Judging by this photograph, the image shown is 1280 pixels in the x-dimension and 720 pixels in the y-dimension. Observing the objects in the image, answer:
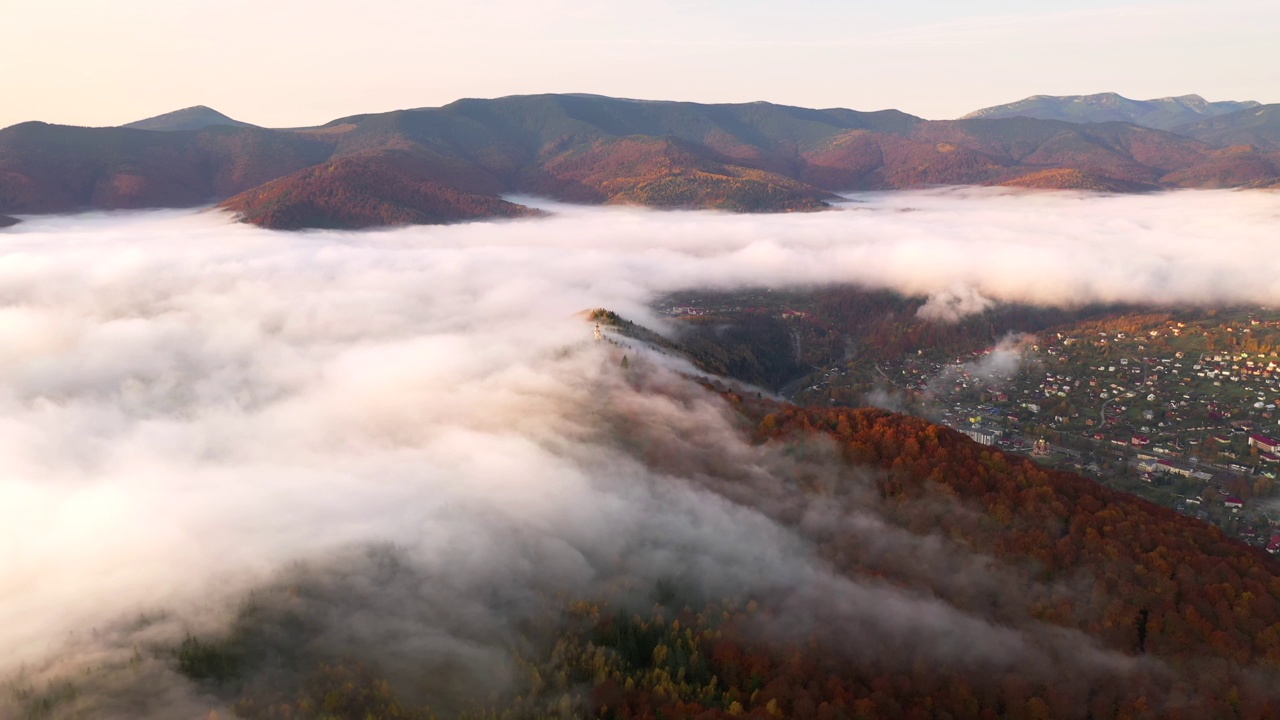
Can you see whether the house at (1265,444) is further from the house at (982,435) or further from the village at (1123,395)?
the house at (982,435)

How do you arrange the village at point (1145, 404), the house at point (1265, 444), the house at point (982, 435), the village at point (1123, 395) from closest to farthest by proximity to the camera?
1. the village at point (1145, 404)
2. the village at point (1123, 395)
3. the house at point (1265, 444)
4. the house at point (982, 435)

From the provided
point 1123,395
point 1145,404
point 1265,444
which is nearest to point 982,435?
point 1145,404

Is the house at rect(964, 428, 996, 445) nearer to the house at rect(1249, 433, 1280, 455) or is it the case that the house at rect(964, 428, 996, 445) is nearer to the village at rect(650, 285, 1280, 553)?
the village at rect(650, 285, 1280, 553)

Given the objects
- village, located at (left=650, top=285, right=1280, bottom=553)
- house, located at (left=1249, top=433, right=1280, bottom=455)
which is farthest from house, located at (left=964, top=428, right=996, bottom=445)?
house, located at (left=1249, top=433, right=1280, bottom=455)

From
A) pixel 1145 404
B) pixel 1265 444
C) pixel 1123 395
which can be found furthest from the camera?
pixel 1123 395

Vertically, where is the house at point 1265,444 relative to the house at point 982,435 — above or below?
above

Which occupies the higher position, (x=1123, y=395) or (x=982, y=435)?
(x=1123, y=395)

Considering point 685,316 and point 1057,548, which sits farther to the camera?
point 685,316

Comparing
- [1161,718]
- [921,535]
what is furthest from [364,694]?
[1161,718]

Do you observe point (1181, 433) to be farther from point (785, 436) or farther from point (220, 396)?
point (220, 396)

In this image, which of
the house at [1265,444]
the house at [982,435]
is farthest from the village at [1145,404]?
the house at [982,435]

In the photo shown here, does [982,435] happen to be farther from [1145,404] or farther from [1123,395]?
[1123,395]
